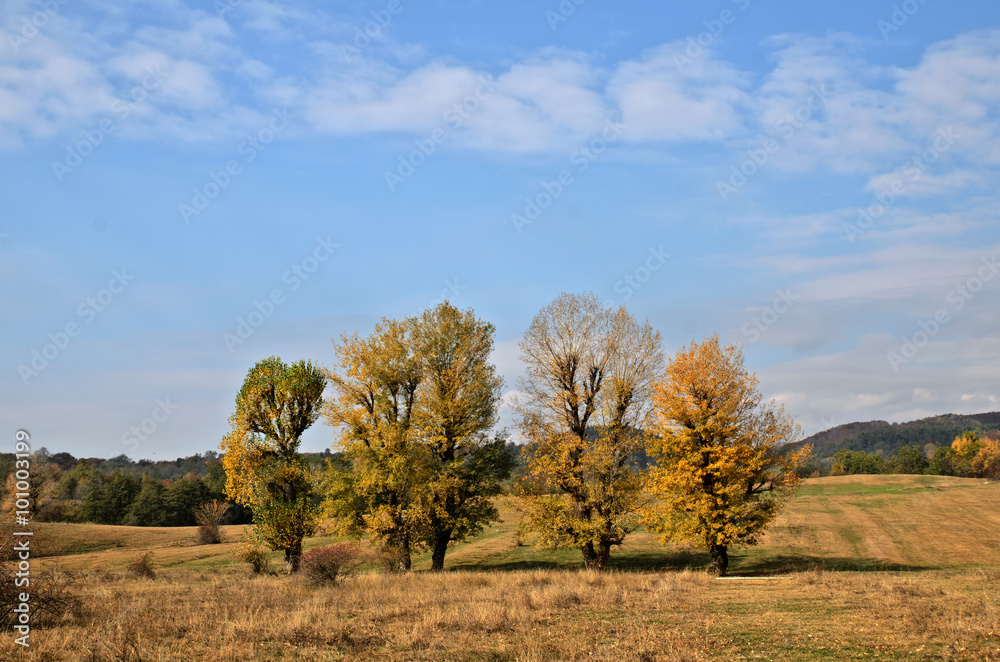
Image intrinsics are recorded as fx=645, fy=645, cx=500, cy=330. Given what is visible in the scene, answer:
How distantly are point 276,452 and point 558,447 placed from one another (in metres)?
18.1

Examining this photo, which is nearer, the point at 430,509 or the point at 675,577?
the point at 675,577

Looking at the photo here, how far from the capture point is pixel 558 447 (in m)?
34.0

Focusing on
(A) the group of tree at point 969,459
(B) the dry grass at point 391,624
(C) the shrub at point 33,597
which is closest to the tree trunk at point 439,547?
(B) the dry grass at point 391,624

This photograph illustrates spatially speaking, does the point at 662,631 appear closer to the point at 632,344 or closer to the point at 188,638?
the point at 188,638

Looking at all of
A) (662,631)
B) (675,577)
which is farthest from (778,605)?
(675,577)

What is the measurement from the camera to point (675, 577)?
1079 inches

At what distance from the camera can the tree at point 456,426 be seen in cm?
3497

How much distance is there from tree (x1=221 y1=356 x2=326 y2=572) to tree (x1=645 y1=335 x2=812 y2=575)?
20287 mm

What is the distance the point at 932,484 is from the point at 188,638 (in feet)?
322

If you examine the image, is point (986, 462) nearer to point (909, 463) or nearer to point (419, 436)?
point (909, 463)

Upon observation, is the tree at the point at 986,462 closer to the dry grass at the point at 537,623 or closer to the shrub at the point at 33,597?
the dry grass at the point at 537,623

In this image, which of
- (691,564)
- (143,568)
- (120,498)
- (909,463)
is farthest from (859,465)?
(143,568)

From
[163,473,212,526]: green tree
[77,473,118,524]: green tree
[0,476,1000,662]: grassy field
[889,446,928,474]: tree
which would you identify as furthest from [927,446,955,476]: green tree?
[77,473,118,524]: green tree

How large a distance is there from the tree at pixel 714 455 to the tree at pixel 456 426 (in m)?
8.95
